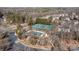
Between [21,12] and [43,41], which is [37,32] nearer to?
[43,41]

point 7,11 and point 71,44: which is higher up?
point 7,11

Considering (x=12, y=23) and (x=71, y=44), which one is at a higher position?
(x=12, y=23)
